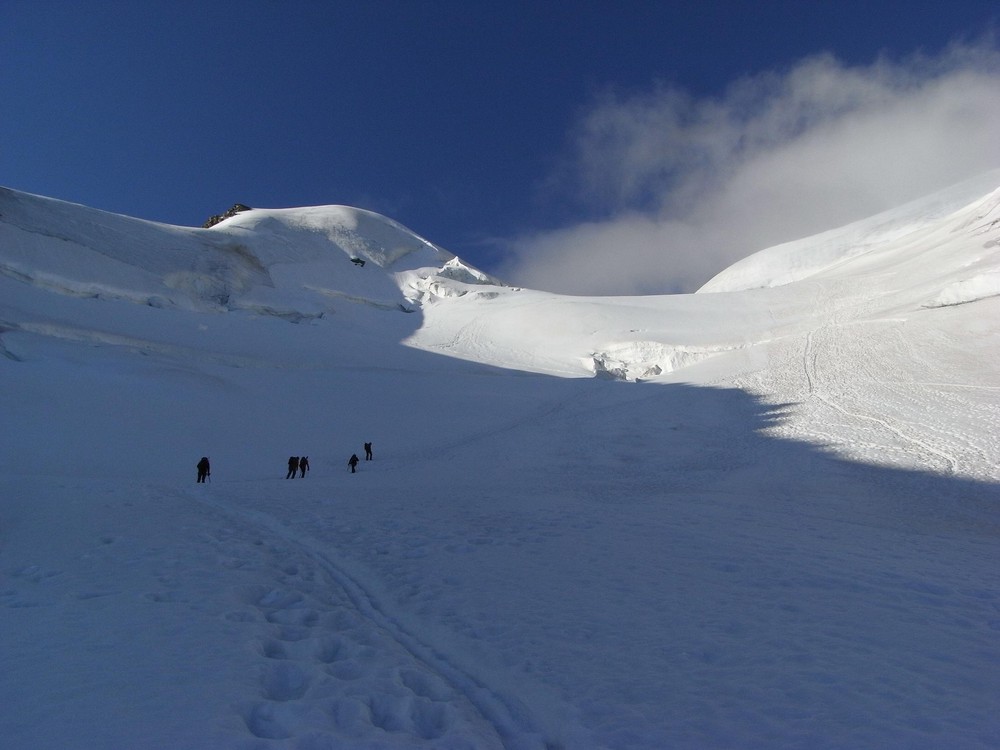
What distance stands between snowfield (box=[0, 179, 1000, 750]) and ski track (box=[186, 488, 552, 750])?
3 centimetres

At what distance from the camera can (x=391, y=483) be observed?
1609 centimetres

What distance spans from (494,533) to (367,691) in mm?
5687

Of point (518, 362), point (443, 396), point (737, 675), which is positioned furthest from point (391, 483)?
point (518, 362)

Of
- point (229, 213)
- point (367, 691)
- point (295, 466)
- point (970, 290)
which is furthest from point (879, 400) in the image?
point (229, 213)

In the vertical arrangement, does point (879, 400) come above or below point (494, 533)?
above

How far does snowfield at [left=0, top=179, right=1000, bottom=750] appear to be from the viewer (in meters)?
4.23

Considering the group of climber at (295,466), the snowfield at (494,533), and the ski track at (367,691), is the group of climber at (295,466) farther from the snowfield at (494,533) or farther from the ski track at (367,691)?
the ski track at (367,691)

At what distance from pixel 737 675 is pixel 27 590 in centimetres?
Result: 688

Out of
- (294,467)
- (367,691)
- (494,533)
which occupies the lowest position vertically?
(367,691)

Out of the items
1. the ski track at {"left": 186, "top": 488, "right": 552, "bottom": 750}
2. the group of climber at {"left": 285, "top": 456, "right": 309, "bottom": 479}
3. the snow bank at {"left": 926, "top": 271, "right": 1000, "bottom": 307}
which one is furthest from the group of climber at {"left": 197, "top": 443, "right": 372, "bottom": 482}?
the snow bank at {"left": 926, "top": 271, "right": 1000, "bottom": 307}

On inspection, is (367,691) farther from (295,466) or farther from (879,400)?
(879,400)

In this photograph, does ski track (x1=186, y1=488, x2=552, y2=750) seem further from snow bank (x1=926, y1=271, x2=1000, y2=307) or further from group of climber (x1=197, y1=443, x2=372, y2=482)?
snow bank (x1=926, y1=271, x2=1000, y2=307)

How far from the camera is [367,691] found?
4.42m

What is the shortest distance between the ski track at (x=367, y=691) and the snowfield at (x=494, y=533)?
0.03 meters
